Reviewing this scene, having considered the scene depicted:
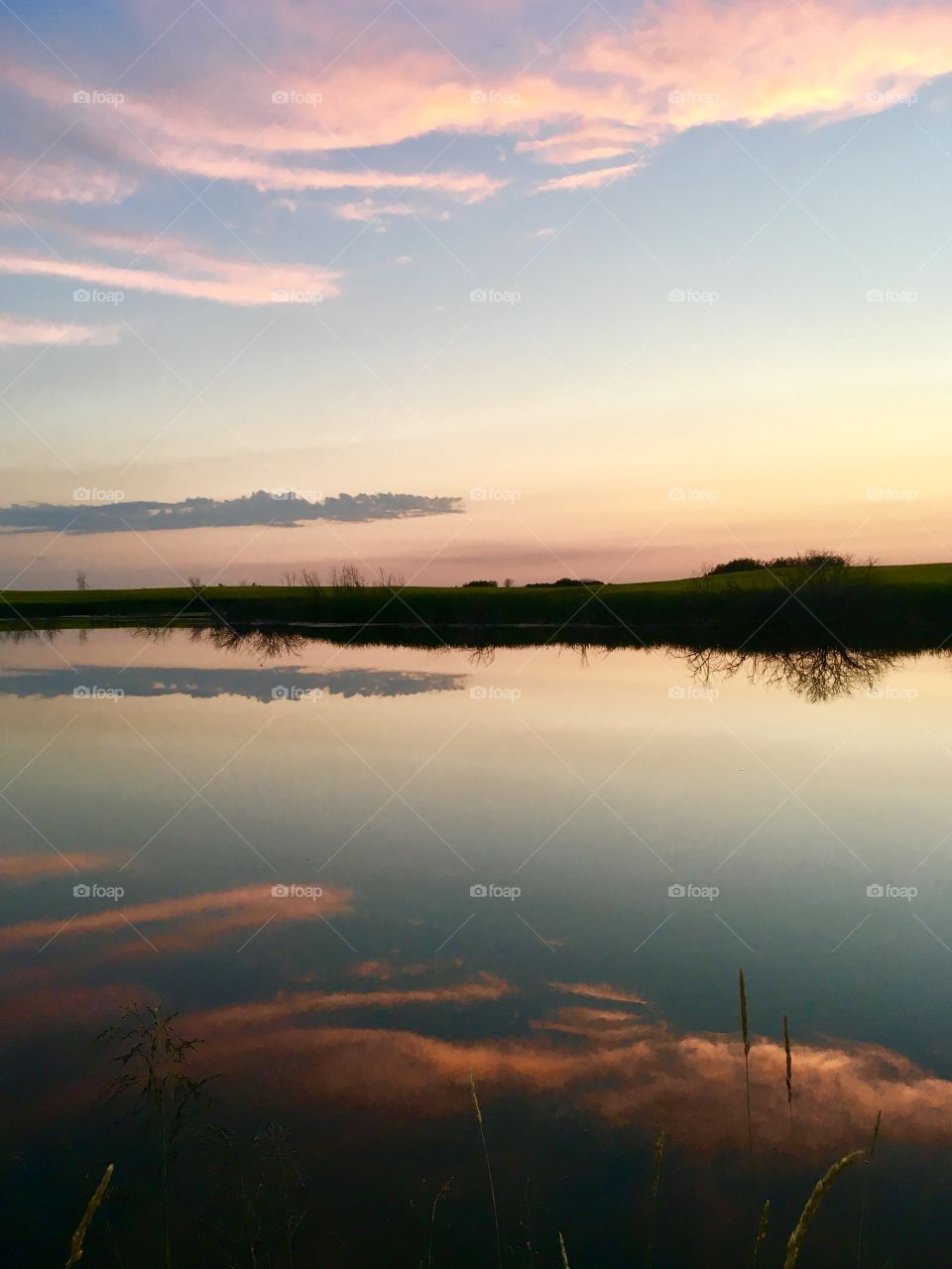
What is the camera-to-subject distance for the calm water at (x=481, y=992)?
4.06 meters

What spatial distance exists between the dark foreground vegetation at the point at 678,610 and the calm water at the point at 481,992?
87.7 ft

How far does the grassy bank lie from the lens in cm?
3966

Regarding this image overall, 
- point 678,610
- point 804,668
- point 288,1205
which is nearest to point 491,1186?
point 288,1205

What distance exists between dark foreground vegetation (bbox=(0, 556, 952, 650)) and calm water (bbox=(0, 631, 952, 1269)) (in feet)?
87.7

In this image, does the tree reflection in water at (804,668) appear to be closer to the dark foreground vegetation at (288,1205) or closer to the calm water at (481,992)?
the calm water at (481,992)

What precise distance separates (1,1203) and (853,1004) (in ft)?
15.1

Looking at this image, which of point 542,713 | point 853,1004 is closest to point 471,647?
point 542,713

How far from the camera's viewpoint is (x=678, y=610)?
52750 mm

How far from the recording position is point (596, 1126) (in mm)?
4637

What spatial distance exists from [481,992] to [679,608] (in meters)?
48.1

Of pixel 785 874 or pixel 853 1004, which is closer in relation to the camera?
pixel 853 1004

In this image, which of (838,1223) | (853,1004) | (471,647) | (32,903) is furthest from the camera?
(471,647)

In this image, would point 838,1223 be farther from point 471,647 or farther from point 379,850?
point 471,647

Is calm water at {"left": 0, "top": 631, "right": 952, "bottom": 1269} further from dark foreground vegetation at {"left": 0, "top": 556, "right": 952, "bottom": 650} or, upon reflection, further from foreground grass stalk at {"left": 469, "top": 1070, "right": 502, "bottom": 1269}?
dark foreground vegetation at {"left": 0, "top": 556, "right": 952, "bottom": 650}
